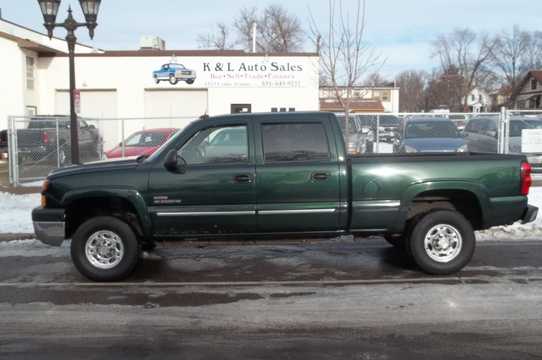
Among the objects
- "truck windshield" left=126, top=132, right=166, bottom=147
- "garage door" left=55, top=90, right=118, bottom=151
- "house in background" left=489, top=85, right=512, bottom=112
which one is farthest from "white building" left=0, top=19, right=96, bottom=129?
"house in background" left=489, top=85, right=512, bottom=112

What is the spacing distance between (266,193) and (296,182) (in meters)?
0.36

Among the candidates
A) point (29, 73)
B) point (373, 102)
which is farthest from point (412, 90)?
point (29, 73)

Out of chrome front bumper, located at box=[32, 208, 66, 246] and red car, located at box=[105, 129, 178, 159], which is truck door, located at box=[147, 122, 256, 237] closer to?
chrome front bumper, located at box=[32, 208, 66, 246]

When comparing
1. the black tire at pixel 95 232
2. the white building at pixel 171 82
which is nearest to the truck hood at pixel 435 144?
the black tire at pixel 95 232

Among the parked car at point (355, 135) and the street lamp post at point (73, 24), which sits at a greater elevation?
the street lamp post at point (73, 24)

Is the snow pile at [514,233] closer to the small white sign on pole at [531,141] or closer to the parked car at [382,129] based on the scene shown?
the small white sign on pole at [531,141]

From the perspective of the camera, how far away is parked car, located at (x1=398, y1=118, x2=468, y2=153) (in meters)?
15.0

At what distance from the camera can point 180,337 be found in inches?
189

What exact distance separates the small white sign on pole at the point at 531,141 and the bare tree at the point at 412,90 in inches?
3118

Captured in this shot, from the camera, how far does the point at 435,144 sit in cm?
1505

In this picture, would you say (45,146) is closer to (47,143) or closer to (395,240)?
(47,143)

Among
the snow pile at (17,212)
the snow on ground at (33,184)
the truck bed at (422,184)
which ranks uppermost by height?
the truck bed at (422,184)

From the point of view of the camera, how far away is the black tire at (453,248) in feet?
21.6

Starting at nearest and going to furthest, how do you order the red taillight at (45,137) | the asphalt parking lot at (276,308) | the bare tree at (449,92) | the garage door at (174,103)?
the asphalt parking lot at (276,308)
the red taillight at (45,137)
the garage door at (174,103)
the bare tree at (449,92)
